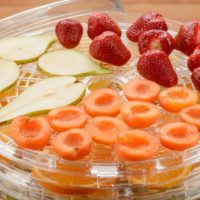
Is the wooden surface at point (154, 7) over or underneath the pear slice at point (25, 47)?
underneath

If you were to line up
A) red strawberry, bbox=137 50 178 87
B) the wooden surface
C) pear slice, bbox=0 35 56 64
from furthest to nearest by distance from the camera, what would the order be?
the wooden surface < pear slice, bbox=0 35 56 64 < red strawberry, bbox=137 50 178 87

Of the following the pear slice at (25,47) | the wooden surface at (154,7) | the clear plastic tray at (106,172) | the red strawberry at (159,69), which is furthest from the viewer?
the wooden surface at (154,7)

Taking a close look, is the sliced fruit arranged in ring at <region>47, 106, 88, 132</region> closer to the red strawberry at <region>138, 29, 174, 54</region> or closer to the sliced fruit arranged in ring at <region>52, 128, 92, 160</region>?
the sliced fruit arranged in ring at <region>52, 128, 92, 160</region>

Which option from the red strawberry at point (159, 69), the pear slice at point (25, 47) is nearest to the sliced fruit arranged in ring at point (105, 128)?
the red strawberry at point (159, 69)

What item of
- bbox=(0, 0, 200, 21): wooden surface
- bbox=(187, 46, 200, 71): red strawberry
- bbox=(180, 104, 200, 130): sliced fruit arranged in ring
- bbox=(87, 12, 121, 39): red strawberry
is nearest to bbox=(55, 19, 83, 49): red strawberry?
bbox=(87, 12, 121, 39): red strawberry

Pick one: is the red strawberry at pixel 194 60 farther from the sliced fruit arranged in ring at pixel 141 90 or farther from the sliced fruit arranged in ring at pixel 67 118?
the sliced fruit arranged in ring at pixel 67 118

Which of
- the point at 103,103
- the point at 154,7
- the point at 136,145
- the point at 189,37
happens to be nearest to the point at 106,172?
the point at 136,145

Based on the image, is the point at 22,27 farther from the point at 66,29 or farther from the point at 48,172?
the point at 48,172
